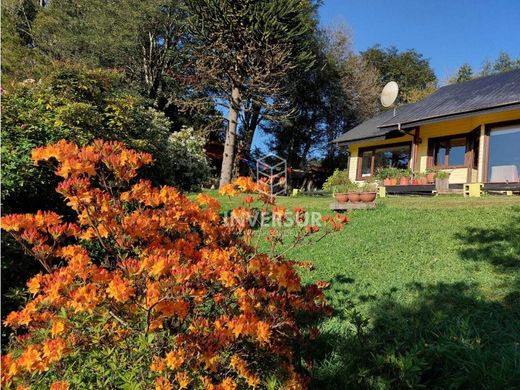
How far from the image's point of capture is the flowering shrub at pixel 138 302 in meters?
1.66

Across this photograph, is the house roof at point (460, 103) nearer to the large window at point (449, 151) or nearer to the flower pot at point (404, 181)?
the large window at point (449, 151)

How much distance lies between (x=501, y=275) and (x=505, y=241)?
1471mm

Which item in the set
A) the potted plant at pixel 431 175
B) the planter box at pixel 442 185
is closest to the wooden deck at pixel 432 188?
the planter box at pixel 442 185

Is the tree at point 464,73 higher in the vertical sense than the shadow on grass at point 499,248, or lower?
higher

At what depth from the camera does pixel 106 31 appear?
2019 cm

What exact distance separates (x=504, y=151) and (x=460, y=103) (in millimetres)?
2271

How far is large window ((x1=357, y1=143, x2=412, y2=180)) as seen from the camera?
17.8 metres

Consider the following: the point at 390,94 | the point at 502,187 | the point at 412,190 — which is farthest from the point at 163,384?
the point at 390,94

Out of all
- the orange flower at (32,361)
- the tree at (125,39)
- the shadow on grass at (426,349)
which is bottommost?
the shadow on grass at (426,349)

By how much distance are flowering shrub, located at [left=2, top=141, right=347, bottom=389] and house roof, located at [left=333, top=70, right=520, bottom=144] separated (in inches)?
503

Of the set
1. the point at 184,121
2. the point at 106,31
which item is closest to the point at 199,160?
the point at 184,121

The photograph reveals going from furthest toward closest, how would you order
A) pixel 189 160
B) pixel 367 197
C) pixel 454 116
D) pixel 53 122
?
pixel 189 160 < pixel 454 116 < pixel 367 197 < pixel 53 122

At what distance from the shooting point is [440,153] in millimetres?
15609

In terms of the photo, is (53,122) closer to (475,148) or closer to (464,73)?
(475,148)
